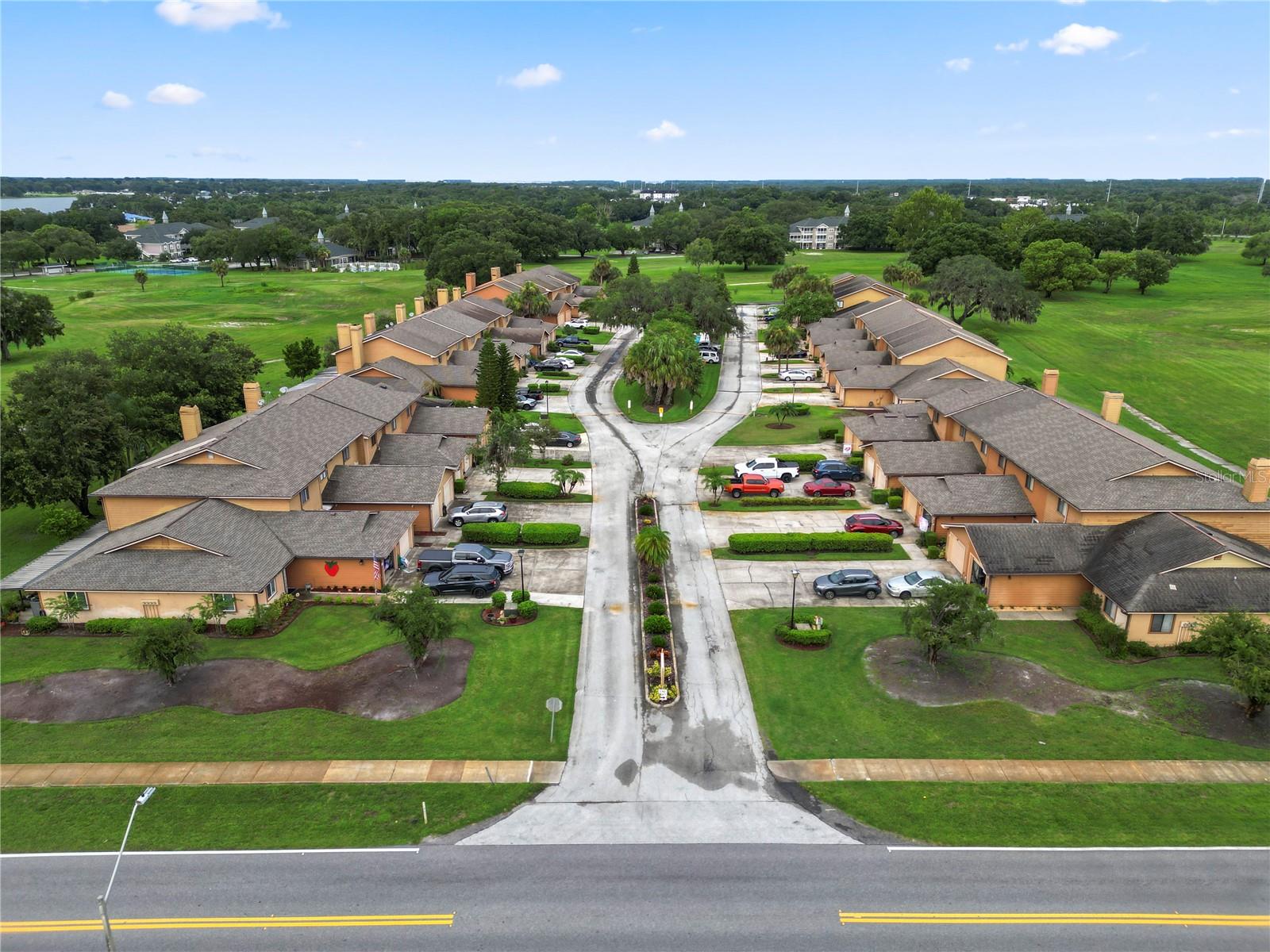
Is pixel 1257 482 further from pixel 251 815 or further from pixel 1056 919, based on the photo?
pixel 251 815

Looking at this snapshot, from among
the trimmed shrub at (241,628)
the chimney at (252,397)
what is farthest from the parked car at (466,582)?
the chimney at (252,397)

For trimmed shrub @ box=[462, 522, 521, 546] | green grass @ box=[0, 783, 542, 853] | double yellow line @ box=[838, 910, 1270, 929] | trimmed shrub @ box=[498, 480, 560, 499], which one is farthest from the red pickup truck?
double yellow line @ box=[838, 910, 1270, 929]

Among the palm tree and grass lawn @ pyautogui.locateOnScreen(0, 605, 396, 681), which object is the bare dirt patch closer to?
grass lawn @ pyautogui.locateOnScreen(0, 605, 396, 681)

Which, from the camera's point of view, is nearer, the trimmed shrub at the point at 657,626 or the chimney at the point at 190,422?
the trimmed shrub at the point at 657,626

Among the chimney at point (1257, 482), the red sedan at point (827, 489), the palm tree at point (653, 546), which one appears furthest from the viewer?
the red sedan at point (827, 489)

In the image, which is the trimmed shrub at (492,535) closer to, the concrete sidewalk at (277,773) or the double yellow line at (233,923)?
the concrete sidewalk at (277,773)

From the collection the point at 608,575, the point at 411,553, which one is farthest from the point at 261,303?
the point at 608,575
